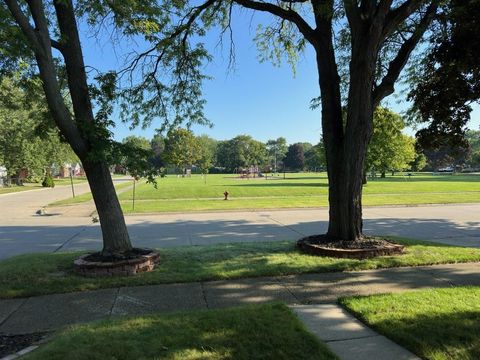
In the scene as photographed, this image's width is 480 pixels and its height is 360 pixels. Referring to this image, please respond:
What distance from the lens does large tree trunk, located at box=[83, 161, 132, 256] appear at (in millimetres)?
7102

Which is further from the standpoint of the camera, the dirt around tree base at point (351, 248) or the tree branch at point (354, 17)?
the tree branch at point (354, 17)

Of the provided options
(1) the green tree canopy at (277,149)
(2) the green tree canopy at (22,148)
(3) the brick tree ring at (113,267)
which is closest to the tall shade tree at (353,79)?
(3) the brick tree ring at (113,267)

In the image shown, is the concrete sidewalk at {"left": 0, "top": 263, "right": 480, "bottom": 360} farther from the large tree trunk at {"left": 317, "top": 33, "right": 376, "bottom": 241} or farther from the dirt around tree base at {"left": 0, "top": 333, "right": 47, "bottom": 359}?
the large tree trunk at {"left": 317, "top": 33, "right": 376, "bottom": 241}

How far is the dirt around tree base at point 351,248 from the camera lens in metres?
7.46

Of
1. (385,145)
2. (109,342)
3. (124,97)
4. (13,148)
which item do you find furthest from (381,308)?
(13,148)

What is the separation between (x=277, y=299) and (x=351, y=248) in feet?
9.48

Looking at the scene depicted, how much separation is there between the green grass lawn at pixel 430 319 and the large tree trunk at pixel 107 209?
399 centimetres

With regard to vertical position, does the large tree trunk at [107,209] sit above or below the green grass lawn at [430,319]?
above

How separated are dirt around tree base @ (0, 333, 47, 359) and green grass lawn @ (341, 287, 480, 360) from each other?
11.1 ft

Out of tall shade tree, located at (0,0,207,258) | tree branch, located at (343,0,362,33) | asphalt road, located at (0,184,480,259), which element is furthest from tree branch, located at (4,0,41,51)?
asphalt road, located at (0,184,480,259)

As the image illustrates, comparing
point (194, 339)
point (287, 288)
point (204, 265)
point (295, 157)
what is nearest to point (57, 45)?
point (204, 265)

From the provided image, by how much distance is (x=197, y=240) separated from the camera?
11398mm

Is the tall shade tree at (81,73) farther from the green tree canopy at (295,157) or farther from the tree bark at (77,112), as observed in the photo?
the green tree canopy at (295,157)

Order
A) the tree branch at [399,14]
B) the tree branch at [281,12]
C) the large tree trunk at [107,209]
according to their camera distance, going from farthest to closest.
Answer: the tree branch at [281,12] → the tree branch at [399,14] → the large tree trunk at [107,209]
